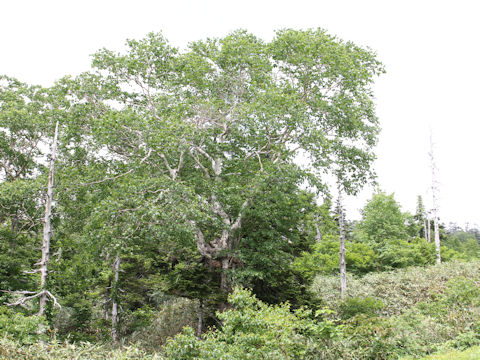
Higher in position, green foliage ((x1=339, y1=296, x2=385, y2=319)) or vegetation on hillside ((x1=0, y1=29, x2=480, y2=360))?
vegetation on hillside ((x1=0, y1=29, x2=480, y2=360))

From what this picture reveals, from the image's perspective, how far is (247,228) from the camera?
14344 millimetres

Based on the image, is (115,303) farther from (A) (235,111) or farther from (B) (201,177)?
(A) (235,111)

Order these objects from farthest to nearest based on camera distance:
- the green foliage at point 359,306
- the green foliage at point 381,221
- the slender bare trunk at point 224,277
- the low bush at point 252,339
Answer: the green foliage at point 381,221 → the green foliage at point 359,306 → the slender bare trunk at point 224,277 → the low bush at point 252,339

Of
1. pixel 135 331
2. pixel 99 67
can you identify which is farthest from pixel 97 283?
pixel 99 67

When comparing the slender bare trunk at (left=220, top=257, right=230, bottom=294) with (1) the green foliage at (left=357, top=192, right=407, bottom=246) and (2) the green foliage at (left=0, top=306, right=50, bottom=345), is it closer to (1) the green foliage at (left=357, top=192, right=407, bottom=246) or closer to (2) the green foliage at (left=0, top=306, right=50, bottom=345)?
(2) the green foliage at (left=0, top=306, right=50, bottom=345)

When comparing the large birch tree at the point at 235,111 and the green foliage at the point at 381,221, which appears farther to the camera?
the green foliage at the point at 381,221

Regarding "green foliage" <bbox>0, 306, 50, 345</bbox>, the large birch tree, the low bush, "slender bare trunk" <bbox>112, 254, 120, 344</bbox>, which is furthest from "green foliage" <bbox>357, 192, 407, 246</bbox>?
"green foliage" <bbox>0, 306, 50, 345</bbox>

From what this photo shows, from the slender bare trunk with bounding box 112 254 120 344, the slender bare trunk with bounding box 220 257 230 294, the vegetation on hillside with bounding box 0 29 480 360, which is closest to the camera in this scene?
the vegetation on hillside with bounding box 0 29 480 360

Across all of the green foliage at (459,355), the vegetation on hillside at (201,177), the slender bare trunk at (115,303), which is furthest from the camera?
the slender bare trunk at (115,303)

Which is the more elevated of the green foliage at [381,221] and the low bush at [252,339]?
the green foliage at [381,221]

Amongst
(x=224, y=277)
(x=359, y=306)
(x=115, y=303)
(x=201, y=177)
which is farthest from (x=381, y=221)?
(x=115, y=303)

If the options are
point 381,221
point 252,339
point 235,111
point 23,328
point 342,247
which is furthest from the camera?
point 381,221

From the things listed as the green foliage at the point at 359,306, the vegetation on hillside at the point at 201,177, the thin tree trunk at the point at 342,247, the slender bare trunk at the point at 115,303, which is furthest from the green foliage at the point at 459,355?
the slender bare trunk at the point at 115,303

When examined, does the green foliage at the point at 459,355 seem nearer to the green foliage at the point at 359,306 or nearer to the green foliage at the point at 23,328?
the green foliage at the point at 359,306
